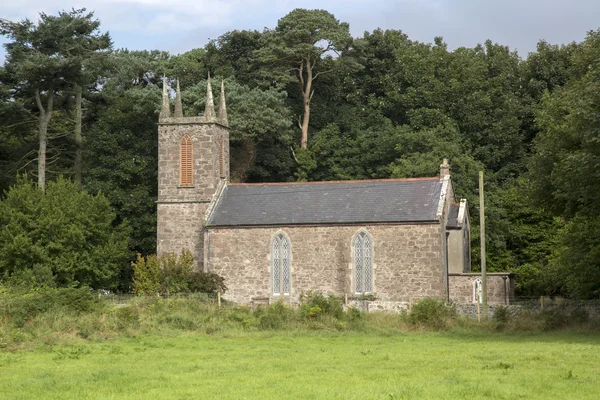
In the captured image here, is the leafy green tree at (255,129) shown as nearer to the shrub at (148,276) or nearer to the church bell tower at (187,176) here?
the church bell tower at (187,176)

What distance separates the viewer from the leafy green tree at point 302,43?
65688mm

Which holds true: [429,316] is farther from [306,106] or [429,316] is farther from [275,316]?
[306,106]

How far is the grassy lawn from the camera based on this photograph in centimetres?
1850

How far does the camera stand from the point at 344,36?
66938 millimetres

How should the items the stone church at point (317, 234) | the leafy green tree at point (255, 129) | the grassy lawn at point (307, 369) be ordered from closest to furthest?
the grassy lawn at point (307, 369), the stone church at point (317, 234), the leafy green tree at point (255, 129)

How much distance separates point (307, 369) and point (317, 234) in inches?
959

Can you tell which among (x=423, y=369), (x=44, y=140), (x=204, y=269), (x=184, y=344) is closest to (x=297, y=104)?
(x=44, y=140)

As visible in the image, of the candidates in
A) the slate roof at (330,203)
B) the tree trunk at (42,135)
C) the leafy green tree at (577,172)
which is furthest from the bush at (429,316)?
the tree trunk at (42,135)

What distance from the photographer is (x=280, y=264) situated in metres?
46.6

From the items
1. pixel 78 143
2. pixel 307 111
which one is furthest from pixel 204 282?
pixel 307 111

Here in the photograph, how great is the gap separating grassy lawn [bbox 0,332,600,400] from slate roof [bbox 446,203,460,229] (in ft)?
56.3

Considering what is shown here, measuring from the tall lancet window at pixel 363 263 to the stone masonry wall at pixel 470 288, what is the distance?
3801 millimetres

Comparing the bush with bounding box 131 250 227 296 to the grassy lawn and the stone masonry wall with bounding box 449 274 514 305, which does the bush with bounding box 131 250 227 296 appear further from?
the grassy lawn

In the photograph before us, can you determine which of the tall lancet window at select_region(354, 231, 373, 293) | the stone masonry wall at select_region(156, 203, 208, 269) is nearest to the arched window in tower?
the stone masonry wall at select_region(156, 203, 208, 269)
